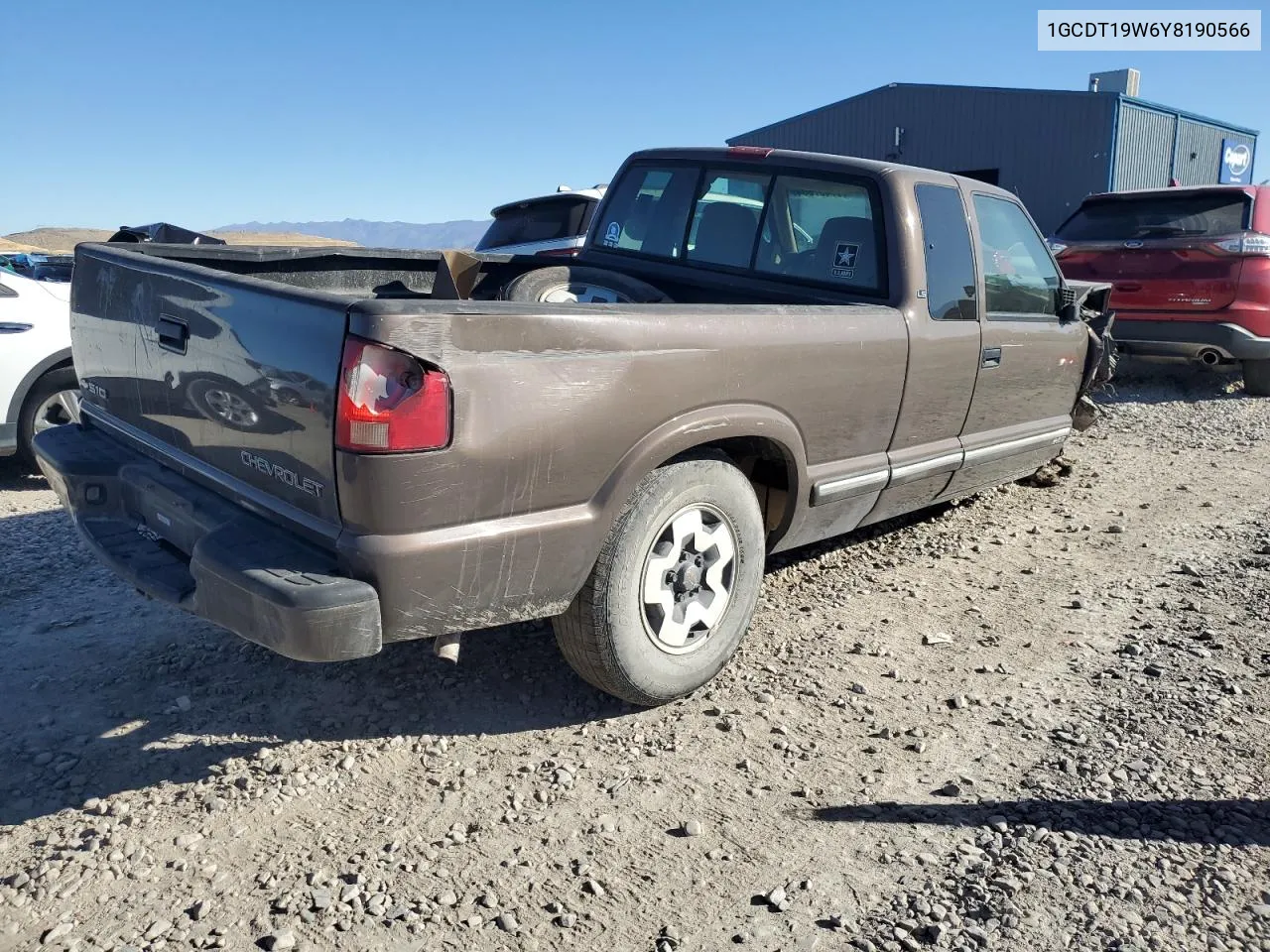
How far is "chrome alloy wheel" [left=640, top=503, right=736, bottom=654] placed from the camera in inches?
128

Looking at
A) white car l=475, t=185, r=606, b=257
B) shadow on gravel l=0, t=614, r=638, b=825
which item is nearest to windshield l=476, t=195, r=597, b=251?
white car l=475, t=185, r=606, b=257

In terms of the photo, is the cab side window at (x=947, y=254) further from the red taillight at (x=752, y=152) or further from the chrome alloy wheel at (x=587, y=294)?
the chrome alloy wheel at (x=587, y=294)

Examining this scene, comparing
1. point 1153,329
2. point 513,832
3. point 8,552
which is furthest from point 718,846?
point 1153,329

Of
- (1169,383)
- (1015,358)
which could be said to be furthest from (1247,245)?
(1015,358)

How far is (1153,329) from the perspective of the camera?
28.8ft

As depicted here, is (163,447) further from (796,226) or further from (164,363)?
(796,226)

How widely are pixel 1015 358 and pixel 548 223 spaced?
5.94 m

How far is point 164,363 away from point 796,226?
2622 mm

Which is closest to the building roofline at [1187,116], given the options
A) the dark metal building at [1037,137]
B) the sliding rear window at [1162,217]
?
the dark metal building at [1037,137]

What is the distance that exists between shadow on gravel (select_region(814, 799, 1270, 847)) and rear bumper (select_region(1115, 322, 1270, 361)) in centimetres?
→ 680

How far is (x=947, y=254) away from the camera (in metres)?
4.31

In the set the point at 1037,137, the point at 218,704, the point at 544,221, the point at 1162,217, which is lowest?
the point at 218,704

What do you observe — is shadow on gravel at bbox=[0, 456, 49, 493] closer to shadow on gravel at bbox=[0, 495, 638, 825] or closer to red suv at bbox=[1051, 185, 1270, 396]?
shadow on gravel at bbox=[0, 495, 638, 825]

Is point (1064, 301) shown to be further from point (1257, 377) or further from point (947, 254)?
A: point (1257, 377)
